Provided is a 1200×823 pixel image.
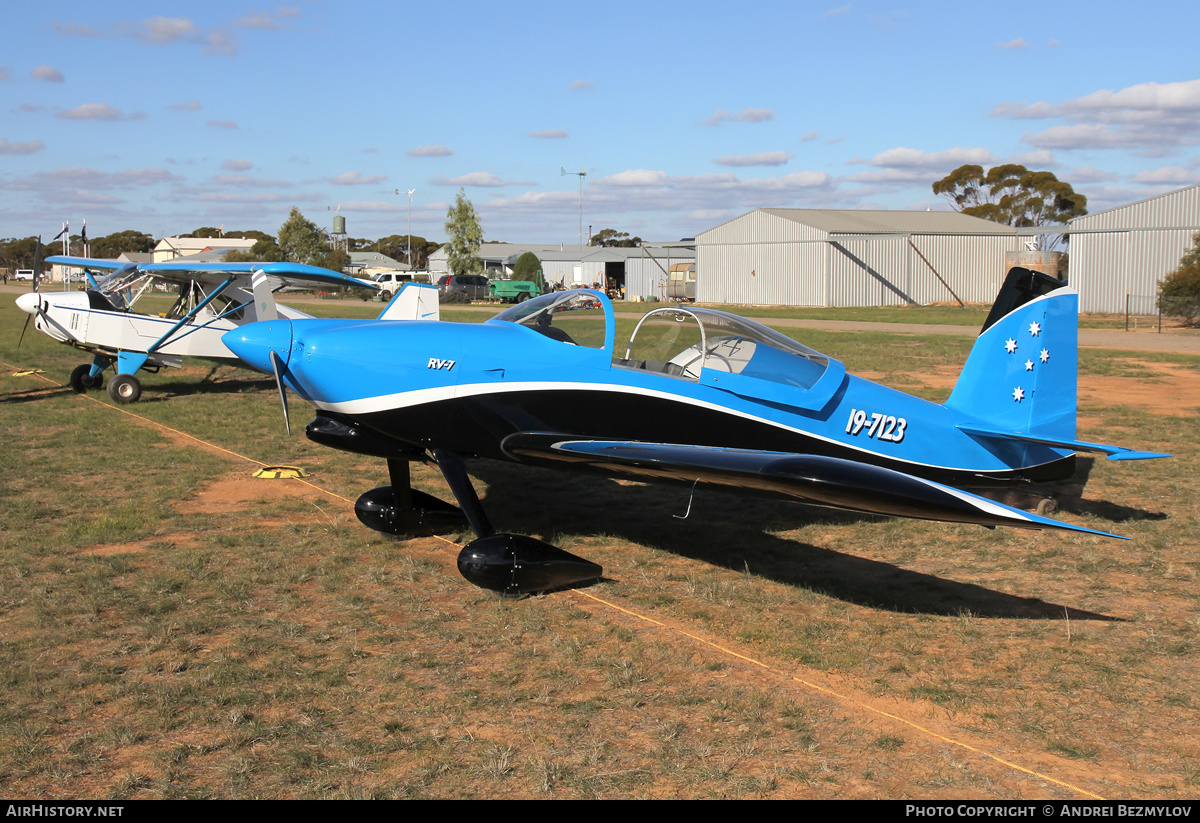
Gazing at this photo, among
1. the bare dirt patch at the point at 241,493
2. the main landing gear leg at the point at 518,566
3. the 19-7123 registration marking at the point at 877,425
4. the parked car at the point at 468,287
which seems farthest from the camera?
the parked car at the point at 468,287

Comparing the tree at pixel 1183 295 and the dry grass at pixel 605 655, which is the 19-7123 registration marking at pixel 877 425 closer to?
the dry grass at pixel 605 655

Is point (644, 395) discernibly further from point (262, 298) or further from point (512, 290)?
point (512, 290)

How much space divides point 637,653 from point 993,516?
2.07m

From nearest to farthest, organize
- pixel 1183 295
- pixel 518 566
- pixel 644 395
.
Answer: pixel 518 566
pixel 644 395
pixel 1183 295

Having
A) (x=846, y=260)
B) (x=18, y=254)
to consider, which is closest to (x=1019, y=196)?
(x=846, y=260)

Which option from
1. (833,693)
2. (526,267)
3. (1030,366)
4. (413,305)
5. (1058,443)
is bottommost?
(833,693)

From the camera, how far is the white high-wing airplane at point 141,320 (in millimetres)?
14383

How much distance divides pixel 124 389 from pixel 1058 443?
46.2ft

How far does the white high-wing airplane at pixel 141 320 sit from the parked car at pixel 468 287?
127ft

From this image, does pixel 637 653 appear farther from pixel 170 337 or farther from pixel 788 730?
pixel 170 337

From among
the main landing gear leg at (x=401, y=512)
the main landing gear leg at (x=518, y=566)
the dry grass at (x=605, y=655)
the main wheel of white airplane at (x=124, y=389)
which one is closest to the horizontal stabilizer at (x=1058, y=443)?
the dry grass at (x=605, y=655)

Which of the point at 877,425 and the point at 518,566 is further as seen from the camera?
the point at 877,425

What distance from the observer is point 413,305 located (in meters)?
8.12

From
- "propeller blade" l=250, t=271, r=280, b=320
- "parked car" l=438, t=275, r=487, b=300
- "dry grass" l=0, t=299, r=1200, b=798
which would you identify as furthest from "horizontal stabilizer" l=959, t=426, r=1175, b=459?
"parked car" l=438, t=275, r=487, b=300
